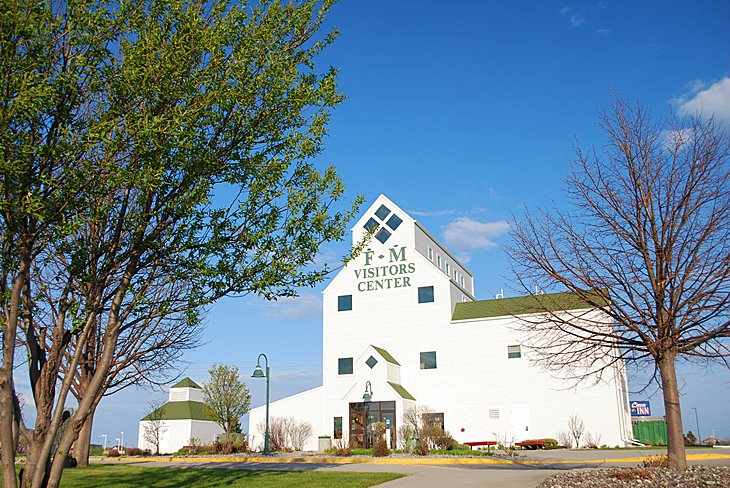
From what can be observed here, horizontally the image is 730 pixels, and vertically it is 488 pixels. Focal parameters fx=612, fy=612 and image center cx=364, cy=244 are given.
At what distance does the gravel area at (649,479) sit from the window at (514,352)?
24.8 metres

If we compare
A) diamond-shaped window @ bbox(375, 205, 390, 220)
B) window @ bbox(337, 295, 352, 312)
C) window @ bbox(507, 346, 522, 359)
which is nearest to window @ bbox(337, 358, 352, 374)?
window @ bbox(337, 295, 352, 312)

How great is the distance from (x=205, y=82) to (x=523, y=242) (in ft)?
23.6

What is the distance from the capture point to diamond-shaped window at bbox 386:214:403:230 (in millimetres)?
42250

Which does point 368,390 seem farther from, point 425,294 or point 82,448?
point 82,448

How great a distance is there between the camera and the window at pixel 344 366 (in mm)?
40875

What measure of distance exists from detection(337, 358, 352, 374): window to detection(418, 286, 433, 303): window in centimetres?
630

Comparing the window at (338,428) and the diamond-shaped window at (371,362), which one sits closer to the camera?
the diamond-shaped window at (371,362)

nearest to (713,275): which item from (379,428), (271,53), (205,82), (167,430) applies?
(271,53)

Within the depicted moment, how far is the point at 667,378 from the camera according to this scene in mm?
12117

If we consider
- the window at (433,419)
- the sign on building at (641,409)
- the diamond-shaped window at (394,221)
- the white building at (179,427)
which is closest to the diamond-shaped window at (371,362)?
the window at (433,419)

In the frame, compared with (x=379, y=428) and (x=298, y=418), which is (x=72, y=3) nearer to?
(x=379, y=428)

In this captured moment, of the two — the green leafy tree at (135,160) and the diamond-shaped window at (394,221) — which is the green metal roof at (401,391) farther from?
the green leafy tree at (135,160)

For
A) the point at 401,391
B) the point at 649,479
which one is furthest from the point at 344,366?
the point at 649,479

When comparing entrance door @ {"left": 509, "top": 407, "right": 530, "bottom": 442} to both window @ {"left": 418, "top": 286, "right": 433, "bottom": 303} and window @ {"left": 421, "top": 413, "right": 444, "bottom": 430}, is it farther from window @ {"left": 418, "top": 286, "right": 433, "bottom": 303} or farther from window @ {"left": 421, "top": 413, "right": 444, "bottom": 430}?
window @ {"left": 418, "top": 286, "right": 433, "bottom": 303}
